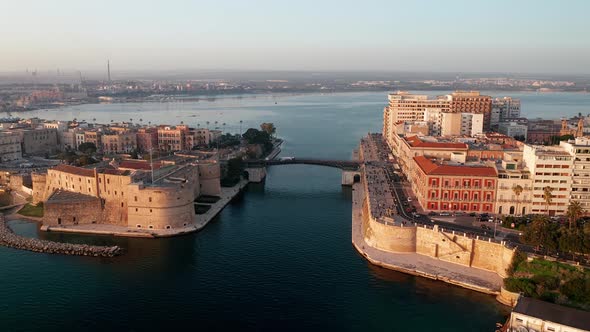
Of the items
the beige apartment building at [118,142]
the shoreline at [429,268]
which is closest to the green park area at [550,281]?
the shoreline at [429,268]

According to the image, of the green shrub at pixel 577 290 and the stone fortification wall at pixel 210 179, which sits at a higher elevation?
the stone fortification wall at pixel 210 179

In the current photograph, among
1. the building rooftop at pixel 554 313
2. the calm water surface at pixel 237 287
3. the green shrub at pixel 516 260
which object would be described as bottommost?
the calm water surface at pixel 237 287

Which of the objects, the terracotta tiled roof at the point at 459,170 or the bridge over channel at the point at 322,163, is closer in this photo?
the terracotta tiled roof at the point at 459,170

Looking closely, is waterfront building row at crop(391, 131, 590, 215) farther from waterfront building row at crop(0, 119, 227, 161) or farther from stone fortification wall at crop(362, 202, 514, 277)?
waterfront building row at crop(0, 119, 227, 161)

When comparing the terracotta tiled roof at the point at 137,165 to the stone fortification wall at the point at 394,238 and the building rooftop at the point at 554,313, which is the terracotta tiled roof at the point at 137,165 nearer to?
the stone fortification wall at the point at 394,238

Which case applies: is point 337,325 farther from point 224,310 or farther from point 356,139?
point 356,139
